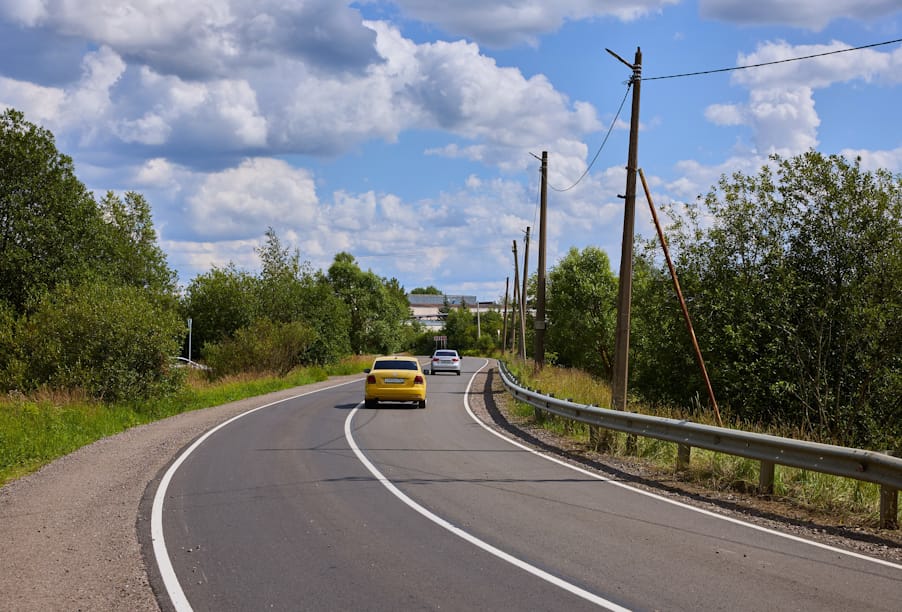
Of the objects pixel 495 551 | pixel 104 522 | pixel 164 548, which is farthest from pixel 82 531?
pixel 495 551

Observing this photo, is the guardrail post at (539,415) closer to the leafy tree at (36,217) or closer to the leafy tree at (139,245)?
the leafy tree at (36,217)

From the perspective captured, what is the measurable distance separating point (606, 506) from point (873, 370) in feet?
51.6

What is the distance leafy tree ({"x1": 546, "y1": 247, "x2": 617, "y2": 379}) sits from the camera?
2474 inches

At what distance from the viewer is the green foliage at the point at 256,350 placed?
41594mm

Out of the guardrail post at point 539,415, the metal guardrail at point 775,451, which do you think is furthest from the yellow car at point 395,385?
the metal guardrail at point 775,451

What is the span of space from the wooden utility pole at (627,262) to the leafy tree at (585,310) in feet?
147

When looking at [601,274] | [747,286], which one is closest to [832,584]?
[747,286]

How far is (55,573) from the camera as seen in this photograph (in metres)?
6.94

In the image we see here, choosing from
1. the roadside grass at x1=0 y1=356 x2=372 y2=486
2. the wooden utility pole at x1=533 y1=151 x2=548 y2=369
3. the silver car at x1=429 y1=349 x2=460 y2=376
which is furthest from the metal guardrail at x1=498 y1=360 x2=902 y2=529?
the silver car at x1=429 y1=349 x2=460 y2=376

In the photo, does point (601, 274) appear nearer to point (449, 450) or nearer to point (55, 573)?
point (449, 450)

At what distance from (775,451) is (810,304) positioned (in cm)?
1502

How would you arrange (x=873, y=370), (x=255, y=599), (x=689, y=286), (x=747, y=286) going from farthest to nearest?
(x=689, y=286), (x=747, y=286), (x=873, y=370), (x=255, y=599)

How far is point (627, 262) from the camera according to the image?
16.4 meters

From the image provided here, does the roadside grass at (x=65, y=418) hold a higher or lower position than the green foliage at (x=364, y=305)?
lower
